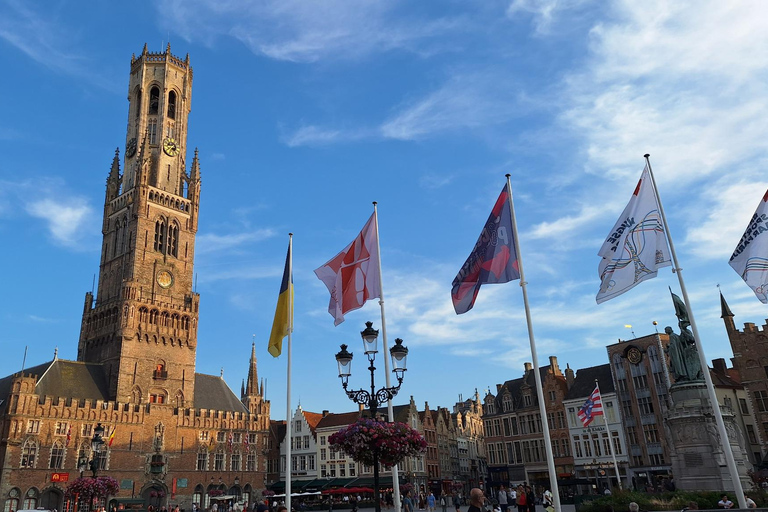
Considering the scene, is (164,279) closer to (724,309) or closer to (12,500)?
(12,500)

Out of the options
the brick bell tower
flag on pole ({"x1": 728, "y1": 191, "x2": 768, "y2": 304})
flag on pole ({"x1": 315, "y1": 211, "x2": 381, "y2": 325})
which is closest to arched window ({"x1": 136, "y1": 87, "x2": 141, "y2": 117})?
the brick bell tower

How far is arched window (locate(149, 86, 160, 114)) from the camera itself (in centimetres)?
8175

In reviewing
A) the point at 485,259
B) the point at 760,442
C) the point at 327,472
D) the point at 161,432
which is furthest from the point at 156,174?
the point at 760,442

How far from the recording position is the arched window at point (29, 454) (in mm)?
54469

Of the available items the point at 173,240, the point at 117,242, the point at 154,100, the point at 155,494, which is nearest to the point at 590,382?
the point at 155,494

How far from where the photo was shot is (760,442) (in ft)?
183

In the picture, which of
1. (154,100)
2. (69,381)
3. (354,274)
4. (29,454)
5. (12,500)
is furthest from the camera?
(154,100)

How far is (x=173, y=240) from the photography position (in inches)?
2960

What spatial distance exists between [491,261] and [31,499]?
5470cm

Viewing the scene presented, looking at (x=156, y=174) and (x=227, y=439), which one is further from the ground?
(x=156, y=174)

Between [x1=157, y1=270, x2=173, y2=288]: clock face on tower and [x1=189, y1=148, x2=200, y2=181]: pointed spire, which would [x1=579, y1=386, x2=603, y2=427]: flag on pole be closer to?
[x1=157, y1=270, x2=173, y2=288]: clock face on tower

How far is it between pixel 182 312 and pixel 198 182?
19.2m

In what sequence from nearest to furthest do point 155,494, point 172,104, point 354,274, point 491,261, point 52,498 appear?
point 491,261 → point 354,274 → point 52,498 → point 155,494 → point 172,104

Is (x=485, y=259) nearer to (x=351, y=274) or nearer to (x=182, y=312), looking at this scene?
(x=351, y=274)
